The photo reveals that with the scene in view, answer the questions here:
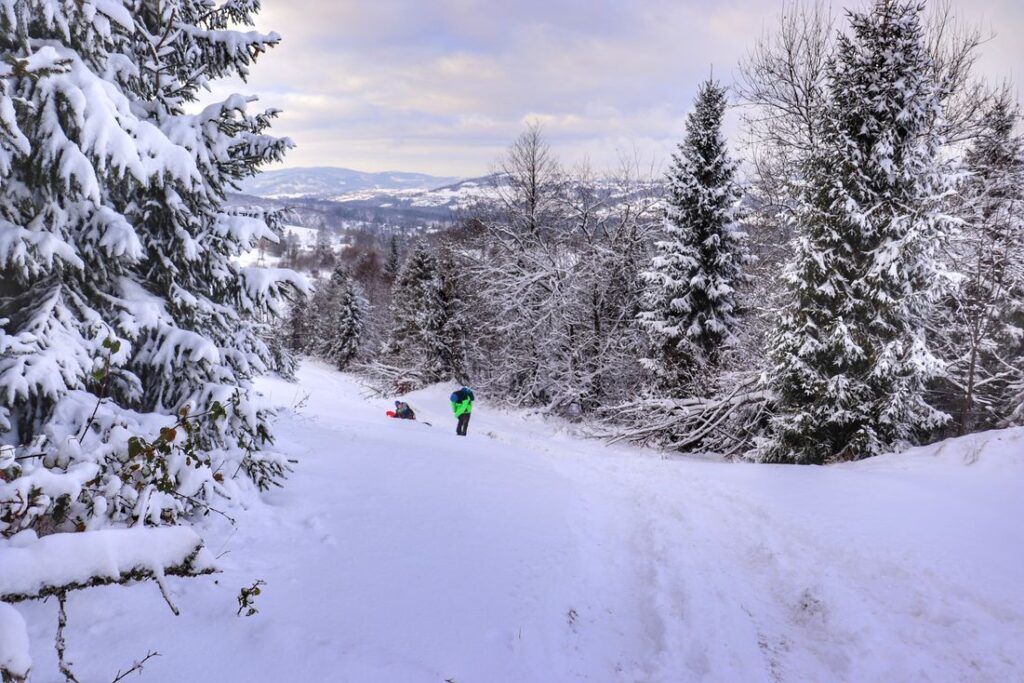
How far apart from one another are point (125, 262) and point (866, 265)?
467 inches

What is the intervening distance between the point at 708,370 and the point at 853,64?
8.34 m

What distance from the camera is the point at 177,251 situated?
4773mm

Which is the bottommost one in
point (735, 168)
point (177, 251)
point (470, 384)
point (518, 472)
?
point (470, 384)

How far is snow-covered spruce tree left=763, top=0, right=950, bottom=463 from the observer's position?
1004cm

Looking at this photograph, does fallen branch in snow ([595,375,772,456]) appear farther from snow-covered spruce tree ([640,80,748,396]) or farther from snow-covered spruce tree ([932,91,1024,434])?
snow-covered spruce tree ([932,91,1024,434])

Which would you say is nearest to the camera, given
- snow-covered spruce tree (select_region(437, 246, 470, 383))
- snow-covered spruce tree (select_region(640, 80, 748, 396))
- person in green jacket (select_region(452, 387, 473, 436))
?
person in green jacket (select_region(452, 387, 473, 436))

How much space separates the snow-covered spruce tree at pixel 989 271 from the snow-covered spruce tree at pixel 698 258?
561cm

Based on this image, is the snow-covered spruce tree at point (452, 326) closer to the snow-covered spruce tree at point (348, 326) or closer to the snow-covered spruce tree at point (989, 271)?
the snow-covered spruce tree at point (348, 326)

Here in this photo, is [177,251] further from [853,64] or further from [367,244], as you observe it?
[367,244]

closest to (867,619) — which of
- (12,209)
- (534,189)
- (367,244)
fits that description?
(12,209)

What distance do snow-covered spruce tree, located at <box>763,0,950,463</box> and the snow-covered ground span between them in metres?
2.58

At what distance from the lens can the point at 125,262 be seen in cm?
462

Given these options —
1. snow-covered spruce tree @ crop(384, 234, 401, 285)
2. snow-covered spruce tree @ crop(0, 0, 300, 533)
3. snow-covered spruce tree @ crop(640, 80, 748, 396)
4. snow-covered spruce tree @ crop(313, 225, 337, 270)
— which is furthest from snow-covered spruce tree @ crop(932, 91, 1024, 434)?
snow-covered spruce tree @ crop(313, 225, 337, 270)

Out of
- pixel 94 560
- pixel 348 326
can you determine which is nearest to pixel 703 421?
pixel 94 560
